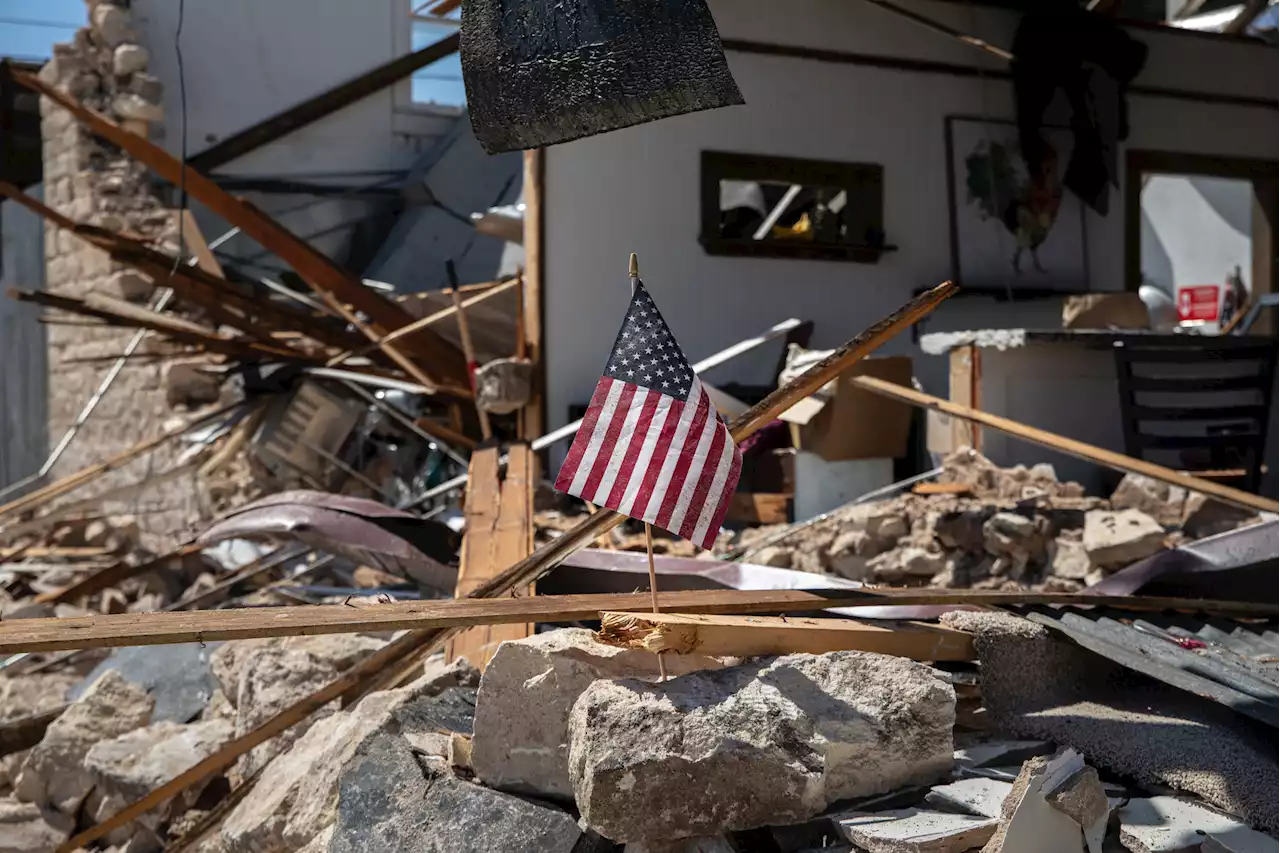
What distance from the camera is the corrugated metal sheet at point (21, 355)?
14914mm

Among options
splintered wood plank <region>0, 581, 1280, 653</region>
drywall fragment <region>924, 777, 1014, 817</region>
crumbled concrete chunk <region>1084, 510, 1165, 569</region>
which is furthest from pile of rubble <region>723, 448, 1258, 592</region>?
drywall fragment <region>924, 777, 1014, 817</region>

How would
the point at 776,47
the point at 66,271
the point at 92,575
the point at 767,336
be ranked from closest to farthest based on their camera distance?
the point at 92,575
the point at 767,336
the point at 776,47
the point at 66,271

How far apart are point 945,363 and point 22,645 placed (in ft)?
27.2

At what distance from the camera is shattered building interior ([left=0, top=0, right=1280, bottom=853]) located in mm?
3080

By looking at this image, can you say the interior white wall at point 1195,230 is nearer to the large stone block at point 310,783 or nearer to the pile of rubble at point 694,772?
the pile of rubble at point 694,772

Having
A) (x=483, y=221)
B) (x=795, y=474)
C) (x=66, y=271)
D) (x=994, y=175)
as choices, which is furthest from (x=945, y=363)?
(x=66, y=271)

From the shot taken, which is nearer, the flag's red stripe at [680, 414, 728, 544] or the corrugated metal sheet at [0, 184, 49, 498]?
the flag's red stripe at [680, 414, 728, 544]

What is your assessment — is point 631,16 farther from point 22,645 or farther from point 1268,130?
point 1268,130

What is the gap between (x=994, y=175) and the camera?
10234 millimetres

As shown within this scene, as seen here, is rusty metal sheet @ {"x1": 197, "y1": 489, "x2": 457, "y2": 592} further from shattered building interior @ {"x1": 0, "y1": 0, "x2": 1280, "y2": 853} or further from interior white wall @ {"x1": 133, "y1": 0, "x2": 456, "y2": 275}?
interior white wall @ {"x1": 133, "y1": 0, "x2": 456, "y2": 275}

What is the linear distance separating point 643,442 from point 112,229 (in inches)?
407

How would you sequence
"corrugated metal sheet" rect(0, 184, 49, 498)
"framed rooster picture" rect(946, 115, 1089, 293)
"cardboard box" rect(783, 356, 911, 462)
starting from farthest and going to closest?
"corrugated metal sheet" rect(0, 184, 49, 498)
"framed rooster picture" rect(946, 115, 1089, 293)
"cardboard box" rect(783, 356, 911, 462)

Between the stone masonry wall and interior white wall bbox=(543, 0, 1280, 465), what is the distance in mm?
4999

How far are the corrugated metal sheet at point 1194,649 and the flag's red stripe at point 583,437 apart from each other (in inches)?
71.3
